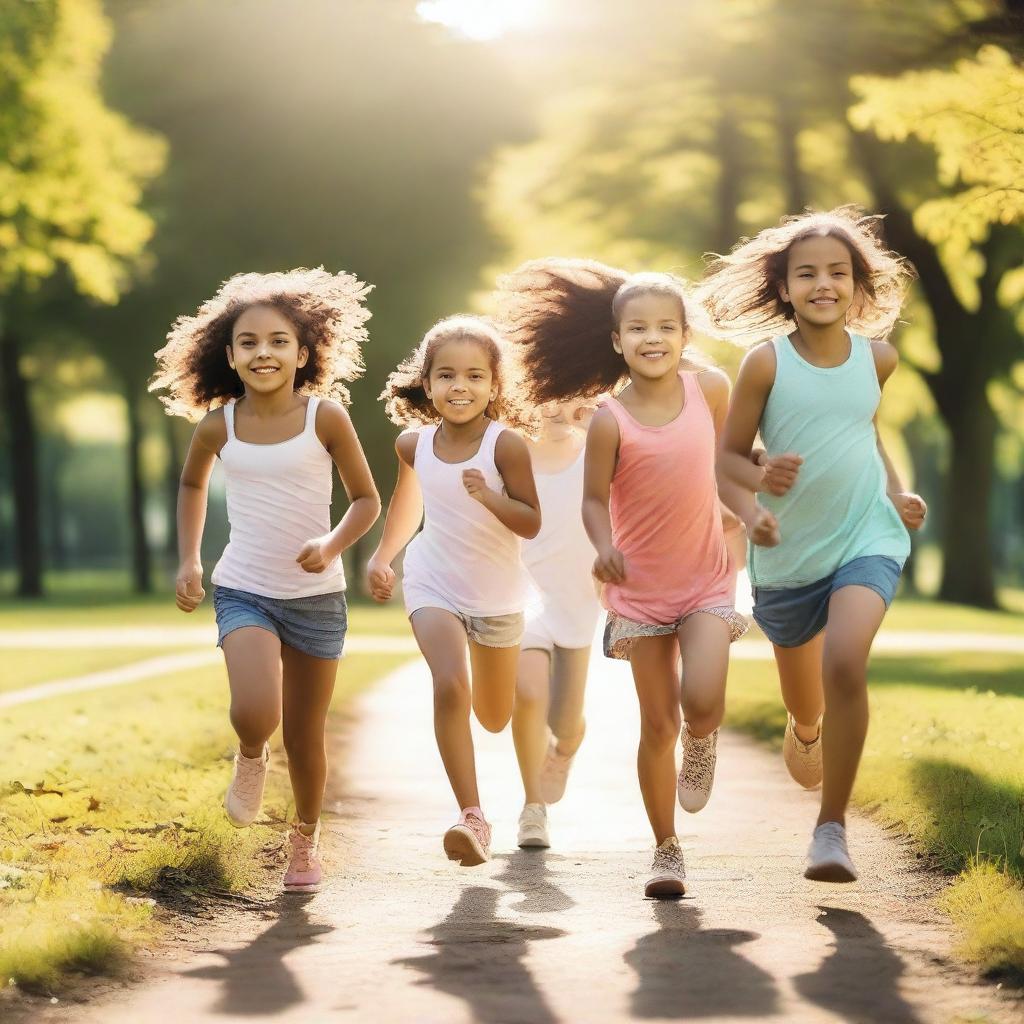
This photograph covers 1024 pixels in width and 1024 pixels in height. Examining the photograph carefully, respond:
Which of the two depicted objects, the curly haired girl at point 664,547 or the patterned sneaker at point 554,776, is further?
the patterned sneaker at point 554,776

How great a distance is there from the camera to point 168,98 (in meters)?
34.1

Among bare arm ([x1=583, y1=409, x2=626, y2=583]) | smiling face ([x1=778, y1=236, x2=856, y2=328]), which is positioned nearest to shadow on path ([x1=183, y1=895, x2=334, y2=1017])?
bare arm ([x1=583, y1=409, x2=626, y2=583])

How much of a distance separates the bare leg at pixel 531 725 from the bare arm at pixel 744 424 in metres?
1.85

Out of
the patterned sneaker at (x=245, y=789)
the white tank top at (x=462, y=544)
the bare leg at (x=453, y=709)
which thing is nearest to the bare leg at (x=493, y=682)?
the white tank top at (x=462, y=544)

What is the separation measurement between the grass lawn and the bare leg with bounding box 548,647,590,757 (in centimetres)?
130

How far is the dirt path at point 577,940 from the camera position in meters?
4.73

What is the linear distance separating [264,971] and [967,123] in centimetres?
830

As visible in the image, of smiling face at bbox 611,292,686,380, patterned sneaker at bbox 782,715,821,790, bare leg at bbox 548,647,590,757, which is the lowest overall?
patterned sneaker at bbox 782,715,821,790

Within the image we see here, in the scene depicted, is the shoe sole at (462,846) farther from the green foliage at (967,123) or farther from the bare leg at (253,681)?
the green foliage at (967,123)

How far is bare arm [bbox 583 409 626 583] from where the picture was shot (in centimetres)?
621

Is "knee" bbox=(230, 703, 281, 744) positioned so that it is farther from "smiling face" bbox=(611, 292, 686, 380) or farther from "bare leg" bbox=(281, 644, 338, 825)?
"smiling face" bbox=(611, 292, 686, 380)

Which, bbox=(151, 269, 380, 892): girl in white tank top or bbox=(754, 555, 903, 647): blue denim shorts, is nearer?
bbox=(754, 555, 903, 647): blue denim shorts

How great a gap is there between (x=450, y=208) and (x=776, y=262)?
28.5 metres

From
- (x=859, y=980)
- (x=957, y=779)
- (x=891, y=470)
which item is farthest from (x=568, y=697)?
(x=859, y=980)
